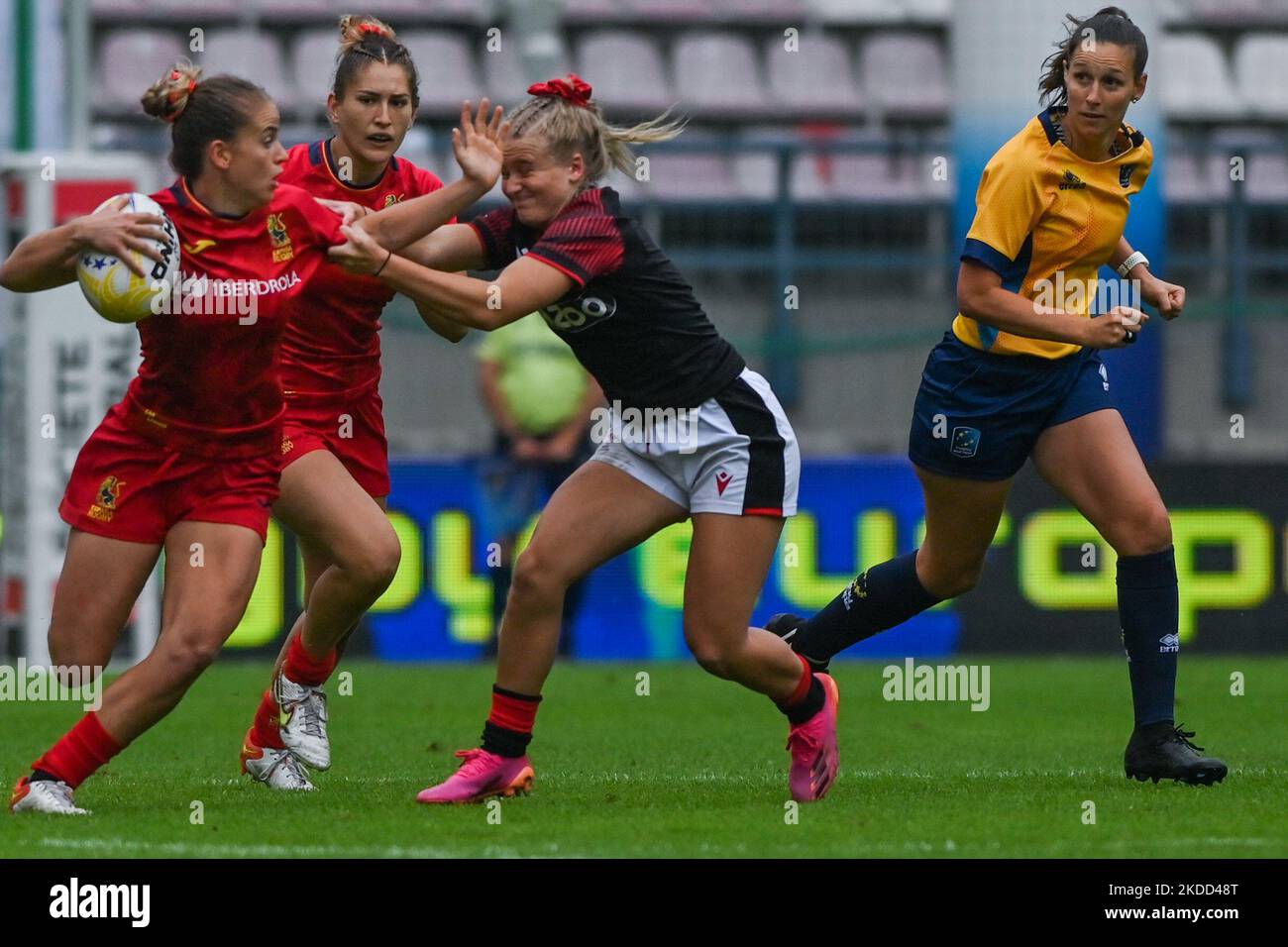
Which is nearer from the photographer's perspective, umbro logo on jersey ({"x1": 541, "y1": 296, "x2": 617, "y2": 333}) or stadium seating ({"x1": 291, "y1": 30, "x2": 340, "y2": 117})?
umbro logo on jersey ({"x1": 541, "y1": 296, "x2": 617, "y2": 333})

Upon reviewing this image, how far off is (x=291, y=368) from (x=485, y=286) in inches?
54.4

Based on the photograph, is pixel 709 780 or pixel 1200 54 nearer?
pixel 709 780

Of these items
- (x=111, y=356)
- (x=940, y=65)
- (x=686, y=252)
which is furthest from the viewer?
(x=940, y=65)

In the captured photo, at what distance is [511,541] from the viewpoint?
38.8 feet

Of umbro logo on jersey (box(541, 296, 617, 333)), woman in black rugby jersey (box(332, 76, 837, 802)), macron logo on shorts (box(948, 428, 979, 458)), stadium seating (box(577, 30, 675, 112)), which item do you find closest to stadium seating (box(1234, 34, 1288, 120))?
stadium seating (box(577, 30, 675, 112))

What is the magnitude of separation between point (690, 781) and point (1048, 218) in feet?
6.66

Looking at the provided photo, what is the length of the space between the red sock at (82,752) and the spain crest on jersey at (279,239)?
1302mm

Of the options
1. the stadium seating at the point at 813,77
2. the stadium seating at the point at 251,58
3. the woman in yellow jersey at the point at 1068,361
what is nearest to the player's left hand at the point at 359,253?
the woman in yellow jersey at the point at 1068,361

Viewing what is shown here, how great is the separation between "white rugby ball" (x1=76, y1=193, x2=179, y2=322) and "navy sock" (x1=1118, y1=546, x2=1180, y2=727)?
9.72 feet

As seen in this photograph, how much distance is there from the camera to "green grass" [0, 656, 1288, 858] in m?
5.38

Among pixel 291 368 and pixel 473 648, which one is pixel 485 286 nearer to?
pixel 291 368

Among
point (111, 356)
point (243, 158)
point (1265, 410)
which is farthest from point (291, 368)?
point (1265, 410)
